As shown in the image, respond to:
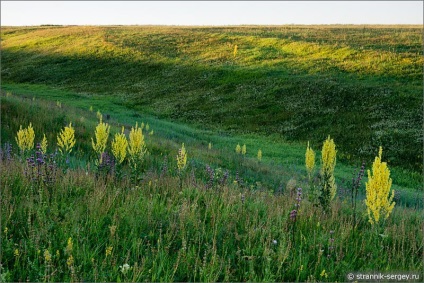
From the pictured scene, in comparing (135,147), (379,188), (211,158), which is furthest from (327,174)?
(211,158)

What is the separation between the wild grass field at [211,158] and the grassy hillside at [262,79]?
0.73 ft

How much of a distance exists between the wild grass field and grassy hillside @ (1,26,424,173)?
0.22 metres

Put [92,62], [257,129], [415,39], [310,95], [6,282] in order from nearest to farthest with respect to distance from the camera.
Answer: [6,282], [257,129], [310,95], [415,39], [92,62]

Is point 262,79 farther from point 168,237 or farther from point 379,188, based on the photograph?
point 168,237

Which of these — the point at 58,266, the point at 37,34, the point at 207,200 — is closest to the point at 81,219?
the point at 58,266

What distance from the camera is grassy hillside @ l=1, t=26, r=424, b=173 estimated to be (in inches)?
1079

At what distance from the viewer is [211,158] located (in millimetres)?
14438

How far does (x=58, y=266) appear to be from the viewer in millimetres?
3461

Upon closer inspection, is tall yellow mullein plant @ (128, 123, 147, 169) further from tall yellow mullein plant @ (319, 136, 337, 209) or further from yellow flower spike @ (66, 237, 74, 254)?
tall yellow mullein plant @ (319, 136, 337, 209)

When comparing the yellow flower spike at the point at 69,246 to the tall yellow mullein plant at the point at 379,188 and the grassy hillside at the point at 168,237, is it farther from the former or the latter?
the tall yellow mullein plant at the point at 379,188

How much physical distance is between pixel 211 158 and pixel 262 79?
1117 inches

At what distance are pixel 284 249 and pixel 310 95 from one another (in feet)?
104

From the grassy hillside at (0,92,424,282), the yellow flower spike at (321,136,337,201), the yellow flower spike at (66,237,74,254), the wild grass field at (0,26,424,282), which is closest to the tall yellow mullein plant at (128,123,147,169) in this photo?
the wild grass field at (0,26,424,282)

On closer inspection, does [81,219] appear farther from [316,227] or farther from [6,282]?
[316,227]
